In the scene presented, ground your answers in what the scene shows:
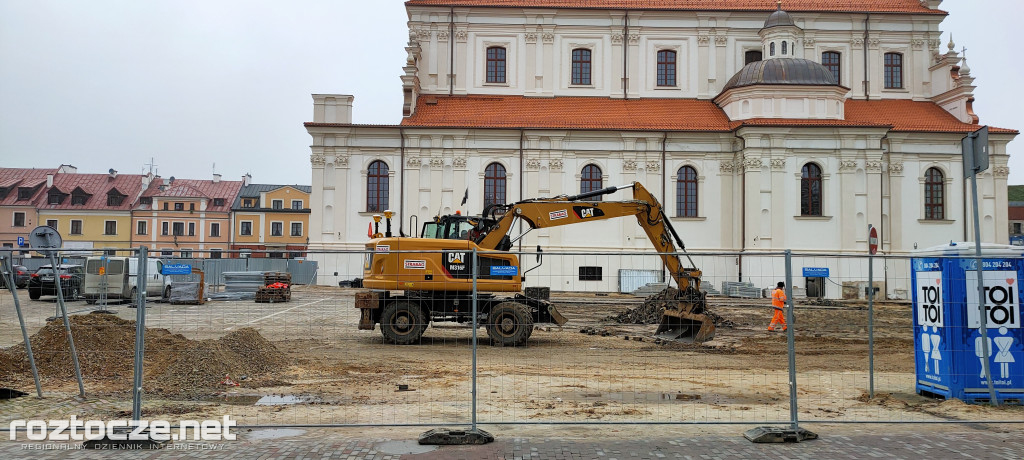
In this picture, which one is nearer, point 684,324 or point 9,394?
point 9,394

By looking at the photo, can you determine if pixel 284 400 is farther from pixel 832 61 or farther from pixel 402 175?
pixel 832 61

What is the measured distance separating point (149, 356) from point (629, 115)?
99.5 feet

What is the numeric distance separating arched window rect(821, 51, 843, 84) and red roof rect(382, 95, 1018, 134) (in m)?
1.95

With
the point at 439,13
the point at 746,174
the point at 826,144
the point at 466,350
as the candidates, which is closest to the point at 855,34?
the point at 826,144

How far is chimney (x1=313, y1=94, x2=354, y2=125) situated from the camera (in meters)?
36.1

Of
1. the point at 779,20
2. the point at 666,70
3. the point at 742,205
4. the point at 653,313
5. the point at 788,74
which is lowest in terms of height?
the point at 653,313

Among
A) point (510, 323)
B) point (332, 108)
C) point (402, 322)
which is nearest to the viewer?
point (510, 323)

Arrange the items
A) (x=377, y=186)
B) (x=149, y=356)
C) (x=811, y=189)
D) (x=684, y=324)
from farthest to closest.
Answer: (x=377, y=186)
(x=811, y=189)
(x=684, y=324)
(x=149, y=356)

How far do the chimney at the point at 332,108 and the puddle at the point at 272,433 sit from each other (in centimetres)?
2992

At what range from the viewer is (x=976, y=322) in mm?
8984

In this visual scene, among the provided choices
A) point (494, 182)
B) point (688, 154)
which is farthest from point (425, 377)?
point (688, 154)

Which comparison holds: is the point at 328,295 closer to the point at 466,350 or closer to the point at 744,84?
the point at 466,350

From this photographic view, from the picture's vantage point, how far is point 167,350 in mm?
10852

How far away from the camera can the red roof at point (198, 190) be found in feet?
231
